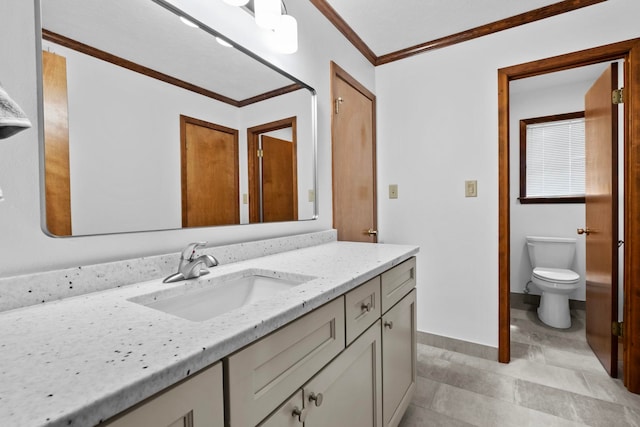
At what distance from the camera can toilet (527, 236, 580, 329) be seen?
2.49 metres

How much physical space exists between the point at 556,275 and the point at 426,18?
231cm

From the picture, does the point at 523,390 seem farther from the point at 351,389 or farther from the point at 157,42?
the point at 157,42

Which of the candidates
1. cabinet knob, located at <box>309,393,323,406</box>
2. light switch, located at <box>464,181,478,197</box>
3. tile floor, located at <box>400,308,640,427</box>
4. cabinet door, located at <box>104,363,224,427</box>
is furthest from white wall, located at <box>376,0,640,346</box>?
cabinet door, located at <box>104,363,224,427</box>

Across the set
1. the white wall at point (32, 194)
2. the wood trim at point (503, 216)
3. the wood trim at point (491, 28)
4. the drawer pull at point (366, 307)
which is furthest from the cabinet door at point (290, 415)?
the wood trim at point (491, 28)

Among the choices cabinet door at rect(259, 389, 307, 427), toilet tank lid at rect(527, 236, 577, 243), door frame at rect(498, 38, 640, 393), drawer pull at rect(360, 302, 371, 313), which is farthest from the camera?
toilet tank lid at rect(527, 236, 577, 243)

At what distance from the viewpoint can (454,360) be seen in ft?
6.76

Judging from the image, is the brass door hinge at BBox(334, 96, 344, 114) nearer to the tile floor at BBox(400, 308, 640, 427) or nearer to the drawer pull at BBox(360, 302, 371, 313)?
the drawer pull at BBox(360, 302, 371, 313)

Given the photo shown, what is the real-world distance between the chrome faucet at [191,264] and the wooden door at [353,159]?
1084 millimetres

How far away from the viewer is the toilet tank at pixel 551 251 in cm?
279

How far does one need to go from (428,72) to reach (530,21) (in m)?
0.66

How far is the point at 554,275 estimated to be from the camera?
2.56 metres

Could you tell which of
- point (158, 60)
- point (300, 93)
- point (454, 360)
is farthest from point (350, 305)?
point (454, 360)

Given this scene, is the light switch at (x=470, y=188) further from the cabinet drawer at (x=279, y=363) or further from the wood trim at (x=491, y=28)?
the cabinet drawer at (x=279, y=363)

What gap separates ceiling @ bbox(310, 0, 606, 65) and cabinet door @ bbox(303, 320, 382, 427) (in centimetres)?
183
